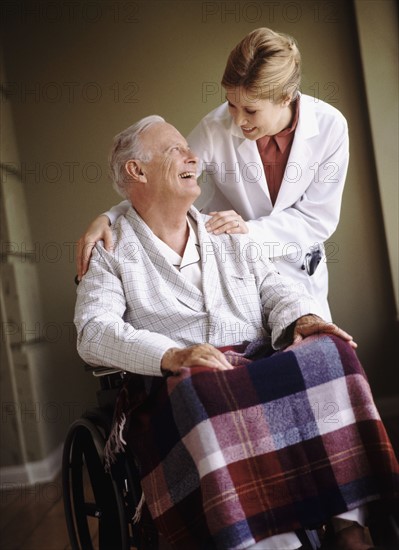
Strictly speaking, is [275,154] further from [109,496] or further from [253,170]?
[109,496]

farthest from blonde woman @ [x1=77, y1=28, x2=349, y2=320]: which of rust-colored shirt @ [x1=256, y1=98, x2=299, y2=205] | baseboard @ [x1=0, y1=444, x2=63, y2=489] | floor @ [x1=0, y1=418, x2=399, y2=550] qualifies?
baseboard @ [x1=0, y1=444, x2=63, y2=489]

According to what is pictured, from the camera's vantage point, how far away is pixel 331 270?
289 cm

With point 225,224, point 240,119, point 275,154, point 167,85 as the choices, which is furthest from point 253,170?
point 167,85

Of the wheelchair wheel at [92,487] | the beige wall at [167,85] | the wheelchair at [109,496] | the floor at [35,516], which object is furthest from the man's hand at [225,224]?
the floor at [35,516]

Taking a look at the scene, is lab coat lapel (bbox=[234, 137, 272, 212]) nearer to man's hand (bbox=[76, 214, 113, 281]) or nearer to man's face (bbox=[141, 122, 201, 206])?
man's face (bbox=[141, 122, 201, 206])

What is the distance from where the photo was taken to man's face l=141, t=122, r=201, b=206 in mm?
1992

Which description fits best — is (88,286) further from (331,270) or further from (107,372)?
(331,270)

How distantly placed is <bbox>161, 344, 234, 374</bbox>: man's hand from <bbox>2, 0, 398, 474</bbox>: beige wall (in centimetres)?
141

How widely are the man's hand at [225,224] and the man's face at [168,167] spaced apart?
0.44ft

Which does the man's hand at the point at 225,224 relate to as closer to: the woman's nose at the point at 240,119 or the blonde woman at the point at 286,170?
the blonde woman at the point at 286,170

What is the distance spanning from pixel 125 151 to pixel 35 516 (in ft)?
5.14

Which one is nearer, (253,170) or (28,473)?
(253,170)

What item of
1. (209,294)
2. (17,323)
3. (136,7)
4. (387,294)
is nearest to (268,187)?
(209,294)

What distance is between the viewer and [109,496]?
77.3 inches
